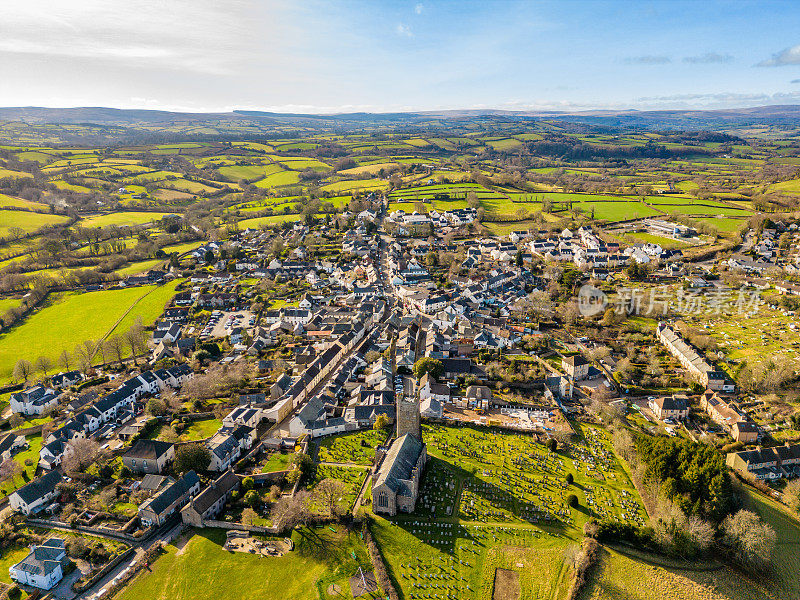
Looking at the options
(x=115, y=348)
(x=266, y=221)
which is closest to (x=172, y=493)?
(x=115, y=348)

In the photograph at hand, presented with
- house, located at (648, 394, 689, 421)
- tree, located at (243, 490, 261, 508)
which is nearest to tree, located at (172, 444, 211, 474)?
tree, located at (243, 490, 261, 508)

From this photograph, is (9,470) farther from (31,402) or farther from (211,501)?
(211,501)

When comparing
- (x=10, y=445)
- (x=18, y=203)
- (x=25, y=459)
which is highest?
(x=18, y=203)

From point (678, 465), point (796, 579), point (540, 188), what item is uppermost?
point (540, 188)

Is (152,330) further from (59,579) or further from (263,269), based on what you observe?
(59,579)

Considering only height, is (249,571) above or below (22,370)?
below

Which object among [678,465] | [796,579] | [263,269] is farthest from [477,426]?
[263,269]
